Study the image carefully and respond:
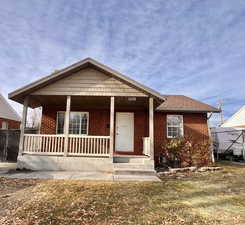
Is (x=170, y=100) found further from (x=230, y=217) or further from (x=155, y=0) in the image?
(x=230, y=217)

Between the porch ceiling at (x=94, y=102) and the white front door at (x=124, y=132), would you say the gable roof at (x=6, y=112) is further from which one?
the white front door at (x=124, y=132)

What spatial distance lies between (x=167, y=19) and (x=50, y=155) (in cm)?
1002

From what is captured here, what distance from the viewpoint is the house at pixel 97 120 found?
676cm

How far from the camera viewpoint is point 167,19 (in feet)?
30.2

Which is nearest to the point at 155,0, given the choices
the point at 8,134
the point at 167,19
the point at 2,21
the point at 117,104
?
the point at 167,19

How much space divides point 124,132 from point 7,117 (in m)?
16.6

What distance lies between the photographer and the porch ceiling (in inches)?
302

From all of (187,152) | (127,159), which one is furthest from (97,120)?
(187,152)

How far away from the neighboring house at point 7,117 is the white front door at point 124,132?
1555cm

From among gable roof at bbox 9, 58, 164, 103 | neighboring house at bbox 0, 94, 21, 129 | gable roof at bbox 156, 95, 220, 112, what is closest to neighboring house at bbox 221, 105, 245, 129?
gable roof at bbox 156, 95, 220, 112

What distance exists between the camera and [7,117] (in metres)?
18.2

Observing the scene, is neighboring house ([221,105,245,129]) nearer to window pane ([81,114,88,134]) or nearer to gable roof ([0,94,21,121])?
window pane ([81,114,88,134])

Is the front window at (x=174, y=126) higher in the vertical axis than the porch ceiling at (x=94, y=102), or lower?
lower

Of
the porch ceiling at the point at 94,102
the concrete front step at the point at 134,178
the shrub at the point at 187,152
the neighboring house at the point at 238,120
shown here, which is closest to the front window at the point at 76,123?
the porch ceiling at the point at 94,102
